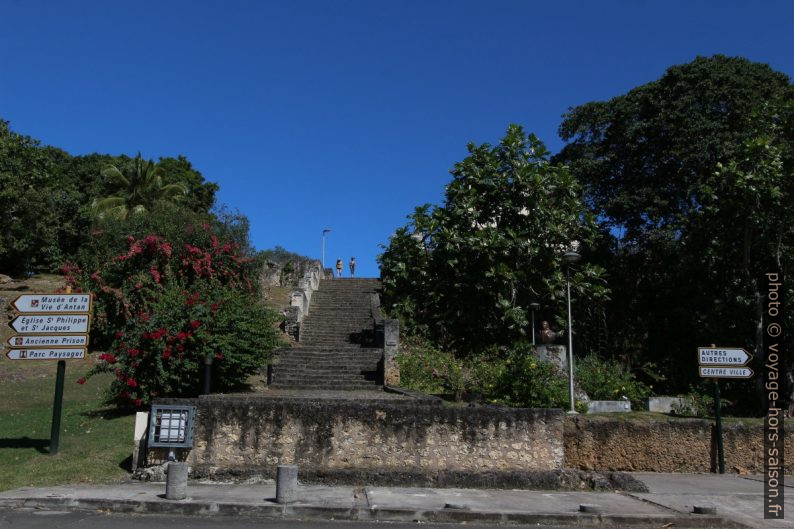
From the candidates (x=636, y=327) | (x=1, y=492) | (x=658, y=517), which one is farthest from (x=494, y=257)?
(x=1, y=492)

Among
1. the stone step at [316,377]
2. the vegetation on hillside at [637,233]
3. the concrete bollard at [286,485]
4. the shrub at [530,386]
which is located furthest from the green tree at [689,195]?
the concrete bollard at [286,485]

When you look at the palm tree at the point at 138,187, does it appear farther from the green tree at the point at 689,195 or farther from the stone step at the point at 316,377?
the green tree at the point at 689,195

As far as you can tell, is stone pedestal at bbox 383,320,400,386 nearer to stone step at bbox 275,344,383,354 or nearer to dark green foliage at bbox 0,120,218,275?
stone step at bbox 275,344,383,354

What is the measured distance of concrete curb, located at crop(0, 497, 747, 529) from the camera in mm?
7348

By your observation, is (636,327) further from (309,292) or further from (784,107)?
(309,292)

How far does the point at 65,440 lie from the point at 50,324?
2.09 meters

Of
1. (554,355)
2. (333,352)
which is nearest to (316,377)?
(333,352)

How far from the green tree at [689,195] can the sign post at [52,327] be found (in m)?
15.2

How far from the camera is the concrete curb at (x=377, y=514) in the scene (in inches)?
289

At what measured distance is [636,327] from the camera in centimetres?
2255

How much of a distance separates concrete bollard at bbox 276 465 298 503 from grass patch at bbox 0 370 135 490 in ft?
9.73

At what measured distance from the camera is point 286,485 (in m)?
7.70

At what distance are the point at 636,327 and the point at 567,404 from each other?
39.1 feet

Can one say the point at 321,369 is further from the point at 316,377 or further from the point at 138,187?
the point at 138,187
